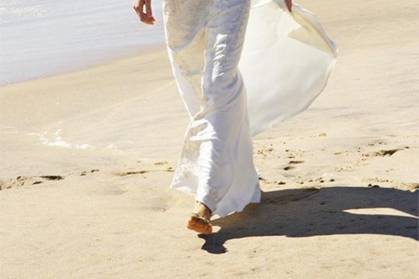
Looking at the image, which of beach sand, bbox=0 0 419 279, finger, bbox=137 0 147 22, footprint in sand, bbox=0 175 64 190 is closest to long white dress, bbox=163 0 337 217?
finger, bbox=137 0 147 22

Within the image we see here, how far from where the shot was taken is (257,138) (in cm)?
736

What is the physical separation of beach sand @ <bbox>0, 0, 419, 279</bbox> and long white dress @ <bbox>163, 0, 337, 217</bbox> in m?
0.28

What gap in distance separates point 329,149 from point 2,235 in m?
2.43

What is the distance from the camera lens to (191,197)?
573 cm

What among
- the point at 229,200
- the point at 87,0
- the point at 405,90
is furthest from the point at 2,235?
the point at 87,0

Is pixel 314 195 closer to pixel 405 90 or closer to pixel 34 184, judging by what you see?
pixel 34 184

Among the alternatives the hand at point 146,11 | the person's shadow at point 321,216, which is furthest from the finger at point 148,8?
the person's shadow at point 321,216

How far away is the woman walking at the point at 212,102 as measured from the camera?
4.98m

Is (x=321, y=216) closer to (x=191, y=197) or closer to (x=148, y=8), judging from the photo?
(x=191, y=197)

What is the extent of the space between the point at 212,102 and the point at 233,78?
174 mm

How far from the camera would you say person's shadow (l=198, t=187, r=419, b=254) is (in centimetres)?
479

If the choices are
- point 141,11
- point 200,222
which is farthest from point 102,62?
point 200,222

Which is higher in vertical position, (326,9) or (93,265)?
(93,265)

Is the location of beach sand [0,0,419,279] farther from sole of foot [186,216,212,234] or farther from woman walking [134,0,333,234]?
woman walking [134,0,333,234]
